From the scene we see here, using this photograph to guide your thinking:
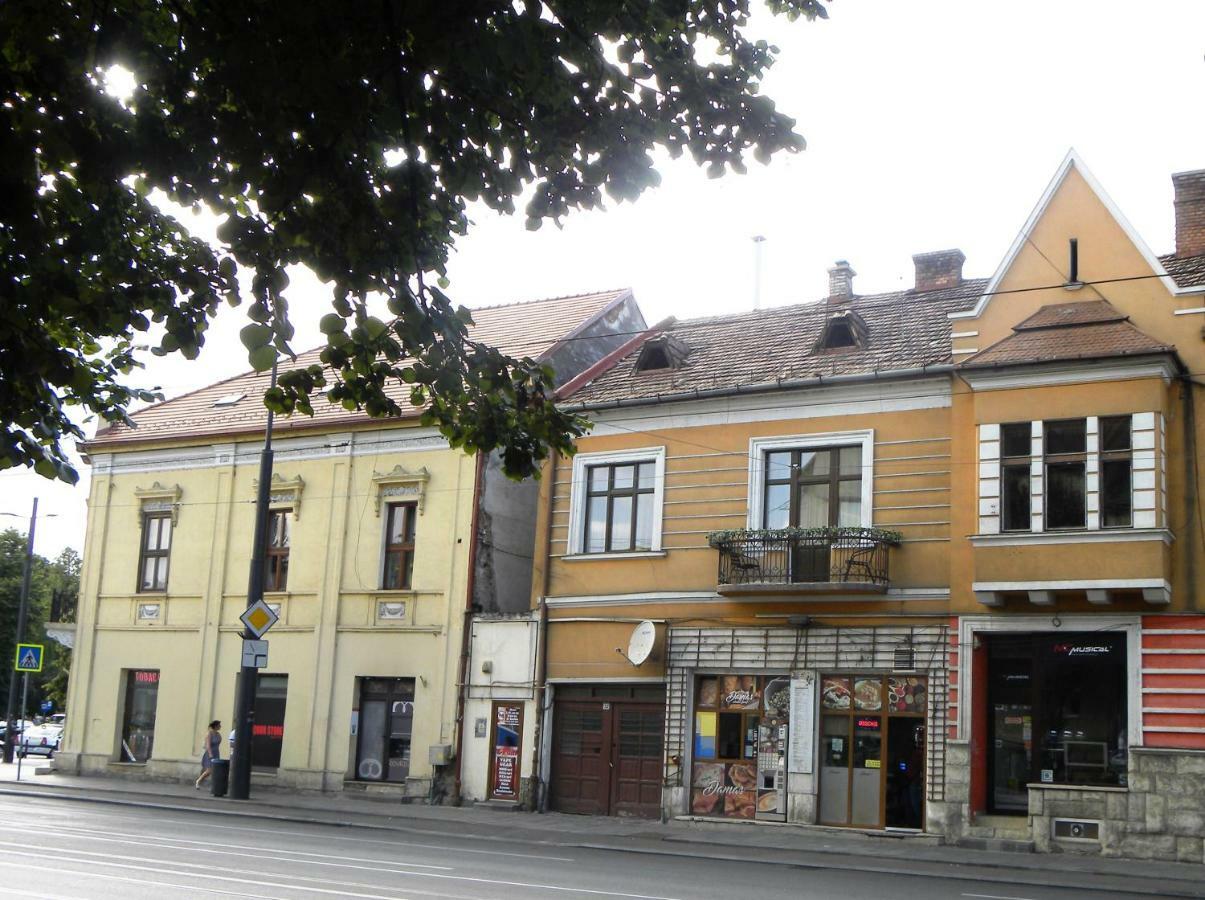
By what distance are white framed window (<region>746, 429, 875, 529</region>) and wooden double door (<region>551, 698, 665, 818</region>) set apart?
13.7 feet

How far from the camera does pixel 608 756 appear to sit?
26297 millimetres

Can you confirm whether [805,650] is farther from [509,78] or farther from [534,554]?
[509,78]

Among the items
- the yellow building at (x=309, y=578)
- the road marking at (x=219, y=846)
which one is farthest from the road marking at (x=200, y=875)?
the yellow building at (x=309, y=578)

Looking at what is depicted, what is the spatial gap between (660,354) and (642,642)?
6.17 m

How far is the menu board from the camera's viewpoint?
23.8 metres

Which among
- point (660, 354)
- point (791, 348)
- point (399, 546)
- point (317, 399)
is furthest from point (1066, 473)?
point (317, 399)

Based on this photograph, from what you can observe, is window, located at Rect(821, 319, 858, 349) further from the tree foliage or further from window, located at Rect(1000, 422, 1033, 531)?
the tree foliage

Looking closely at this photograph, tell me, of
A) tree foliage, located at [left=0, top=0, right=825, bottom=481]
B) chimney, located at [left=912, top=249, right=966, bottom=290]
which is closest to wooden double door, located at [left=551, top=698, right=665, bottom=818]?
chimney, located at [left=912, top=249, right=966, bottom=290]

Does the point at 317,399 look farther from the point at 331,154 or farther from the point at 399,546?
the point at 331,154

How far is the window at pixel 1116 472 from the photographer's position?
21.2 metres

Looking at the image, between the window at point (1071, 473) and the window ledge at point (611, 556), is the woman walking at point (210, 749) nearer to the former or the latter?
the window ledge at point (611, 556)

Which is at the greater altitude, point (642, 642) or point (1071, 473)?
point (1071, 473)

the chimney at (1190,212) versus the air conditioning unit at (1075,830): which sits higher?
the chimney at (1190,212)

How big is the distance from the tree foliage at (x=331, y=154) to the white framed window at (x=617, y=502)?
16976mm
